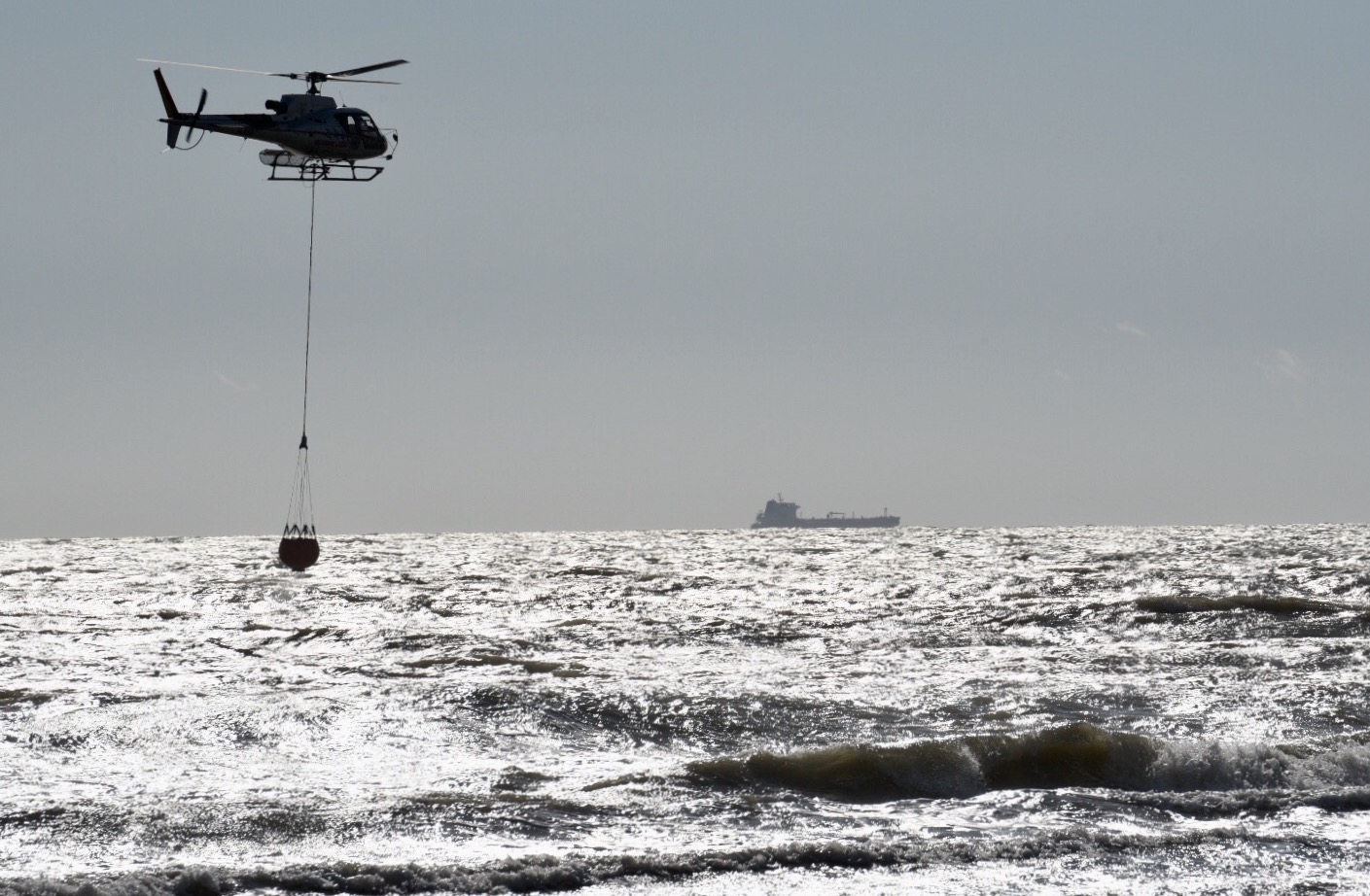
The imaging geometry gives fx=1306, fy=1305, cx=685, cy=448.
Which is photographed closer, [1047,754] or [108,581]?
[1047,754]

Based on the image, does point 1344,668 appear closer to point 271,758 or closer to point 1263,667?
point 1263,667

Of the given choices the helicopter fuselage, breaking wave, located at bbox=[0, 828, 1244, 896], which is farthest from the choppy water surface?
the helicopter fuselage

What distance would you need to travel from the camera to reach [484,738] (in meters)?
14.0

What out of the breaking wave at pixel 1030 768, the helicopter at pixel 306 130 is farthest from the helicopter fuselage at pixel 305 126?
the breaking wave at pixel 1030 768

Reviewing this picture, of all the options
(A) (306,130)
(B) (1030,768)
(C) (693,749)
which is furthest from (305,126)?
(B) (1030,768)

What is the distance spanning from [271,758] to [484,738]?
7.26 feet

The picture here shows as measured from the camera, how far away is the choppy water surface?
9352mm

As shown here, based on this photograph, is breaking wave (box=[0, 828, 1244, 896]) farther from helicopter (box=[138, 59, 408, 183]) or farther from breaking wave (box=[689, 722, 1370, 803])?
helicopter (box=[138, 59, 408, 183])

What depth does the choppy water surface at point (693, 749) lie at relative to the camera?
30.7ft

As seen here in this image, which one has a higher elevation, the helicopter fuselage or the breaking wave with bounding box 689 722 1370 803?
the helicopter fuselage

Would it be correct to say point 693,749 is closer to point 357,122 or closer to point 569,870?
point 569,870

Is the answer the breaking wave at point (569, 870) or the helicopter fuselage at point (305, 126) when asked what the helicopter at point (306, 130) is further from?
the breaking wave at point (569, 870)

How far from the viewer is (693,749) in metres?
13.8

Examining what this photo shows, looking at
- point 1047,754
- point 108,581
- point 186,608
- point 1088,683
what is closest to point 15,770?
point 1047,754
